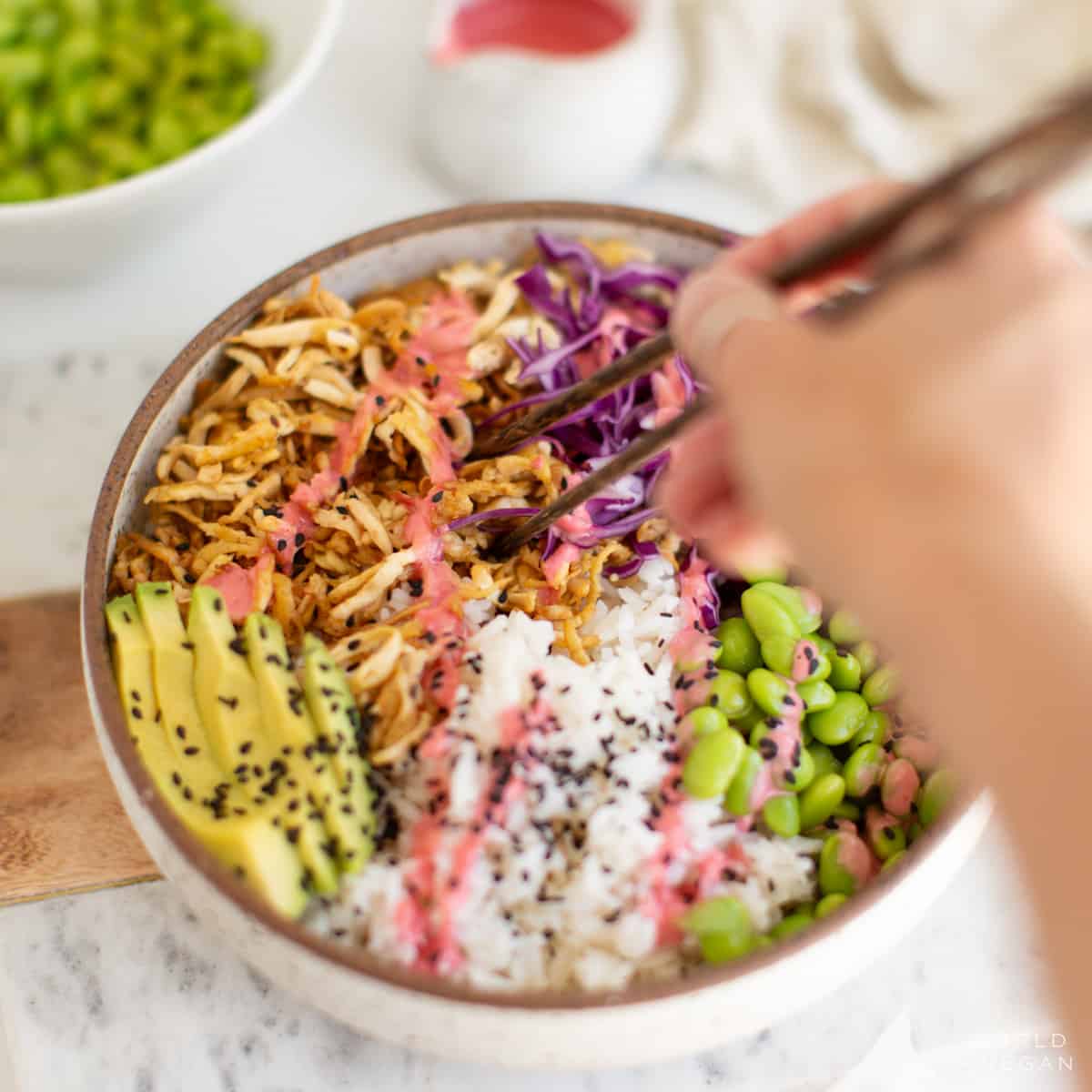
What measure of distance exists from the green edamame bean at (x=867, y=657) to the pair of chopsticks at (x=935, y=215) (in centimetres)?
39

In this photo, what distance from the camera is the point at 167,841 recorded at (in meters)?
0.99

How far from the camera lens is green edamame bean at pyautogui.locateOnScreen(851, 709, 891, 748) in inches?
47.6

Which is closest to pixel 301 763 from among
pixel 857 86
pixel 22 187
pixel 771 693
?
pixel 771 693

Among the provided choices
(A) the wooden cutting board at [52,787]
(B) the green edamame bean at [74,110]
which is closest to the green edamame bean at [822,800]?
(A) the wooden cutting board at [52,787]

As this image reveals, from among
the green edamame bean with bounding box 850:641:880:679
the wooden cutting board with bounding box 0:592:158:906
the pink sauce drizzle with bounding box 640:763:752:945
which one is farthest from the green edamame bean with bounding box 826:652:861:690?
the wooden cutting board with bounding box 0:592:158:906

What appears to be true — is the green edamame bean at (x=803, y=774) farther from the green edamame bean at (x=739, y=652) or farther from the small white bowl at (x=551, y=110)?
the small white bowl at (x=551, y=110)

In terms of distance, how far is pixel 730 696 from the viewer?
1.16m

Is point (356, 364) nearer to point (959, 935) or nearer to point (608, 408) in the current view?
point (608, 408)

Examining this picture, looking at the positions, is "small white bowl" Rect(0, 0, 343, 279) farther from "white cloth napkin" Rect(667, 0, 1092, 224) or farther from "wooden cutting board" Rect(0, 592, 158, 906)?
"white cloth napkin" Rect(667, 0, 1092, 224)

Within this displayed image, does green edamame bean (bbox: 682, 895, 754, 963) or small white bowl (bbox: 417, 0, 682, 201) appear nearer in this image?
green edamame bean (bbox: 682, 895, 754, 963)

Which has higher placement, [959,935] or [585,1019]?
[585,1019]

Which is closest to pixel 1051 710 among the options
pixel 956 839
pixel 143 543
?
pixel 956 839

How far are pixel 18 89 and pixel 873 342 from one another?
1.58 meters

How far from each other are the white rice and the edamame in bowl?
101 cm
